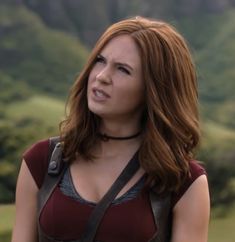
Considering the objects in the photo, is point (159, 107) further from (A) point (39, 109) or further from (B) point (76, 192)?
(A) point (39, 109)

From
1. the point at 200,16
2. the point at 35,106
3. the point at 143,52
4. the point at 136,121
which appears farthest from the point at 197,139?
the point at 200,16

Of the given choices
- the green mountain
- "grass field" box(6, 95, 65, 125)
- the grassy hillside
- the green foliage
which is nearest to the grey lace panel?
the green foliage

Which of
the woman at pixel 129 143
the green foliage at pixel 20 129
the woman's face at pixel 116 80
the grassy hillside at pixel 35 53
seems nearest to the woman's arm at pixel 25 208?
the woman at pixel 129 143

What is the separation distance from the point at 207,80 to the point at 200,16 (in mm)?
7330

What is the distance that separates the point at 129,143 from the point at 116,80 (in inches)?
7.2

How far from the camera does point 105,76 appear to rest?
1.87 metres

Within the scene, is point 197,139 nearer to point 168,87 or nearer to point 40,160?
point 168,87

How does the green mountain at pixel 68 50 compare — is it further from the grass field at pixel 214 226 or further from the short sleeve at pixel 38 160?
the short sleeve at pixel 38 160

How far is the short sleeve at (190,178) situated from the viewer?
1870 mm

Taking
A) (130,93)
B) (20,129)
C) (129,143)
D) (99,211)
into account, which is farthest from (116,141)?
(20,129)

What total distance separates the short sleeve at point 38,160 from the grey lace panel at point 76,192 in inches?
2.7

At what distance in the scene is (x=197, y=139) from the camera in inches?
77.7

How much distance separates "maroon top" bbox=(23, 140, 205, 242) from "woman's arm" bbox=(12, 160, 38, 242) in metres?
0.10

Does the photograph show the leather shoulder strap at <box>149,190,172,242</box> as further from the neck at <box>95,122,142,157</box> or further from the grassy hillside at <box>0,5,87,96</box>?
the grassy hillside at <box>0,5,87,96</box>
